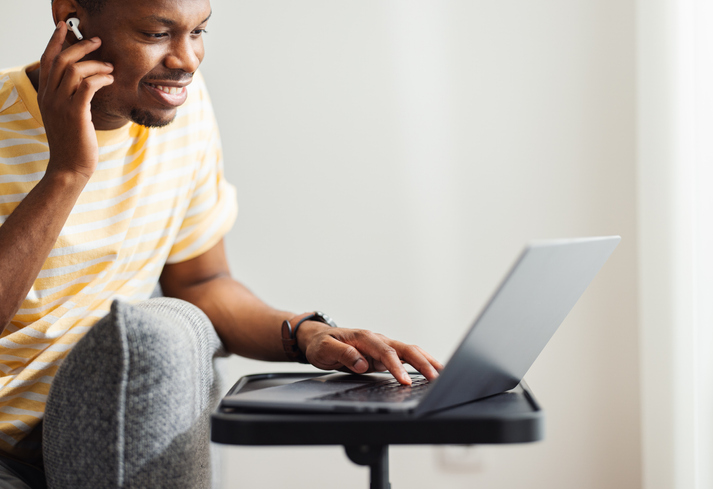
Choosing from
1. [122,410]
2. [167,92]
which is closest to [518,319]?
[122,410]

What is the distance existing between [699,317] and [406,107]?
81 cm

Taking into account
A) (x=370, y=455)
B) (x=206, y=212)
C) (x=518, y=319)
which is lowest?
(x=370, y=455)

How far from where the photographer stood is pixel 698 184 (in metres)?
1.11

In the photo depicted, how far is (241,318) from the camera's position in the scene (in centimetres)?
103

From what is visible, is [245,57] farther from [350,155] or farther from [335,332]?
[335,332]

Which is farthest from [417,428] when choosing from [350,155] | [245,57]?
[245,57]

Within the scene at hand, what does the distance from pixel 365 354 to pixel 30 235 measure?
465 mm

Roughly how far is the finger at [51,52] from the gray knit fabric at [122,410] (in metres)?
0.47

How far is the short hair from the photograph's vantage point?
0.91m

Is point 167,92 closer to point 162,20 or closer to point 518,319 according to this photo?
point 162,20

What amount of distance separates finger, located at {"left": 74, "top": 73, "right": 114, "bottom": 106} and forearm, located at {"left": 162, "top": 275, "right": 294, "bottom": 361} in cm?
40

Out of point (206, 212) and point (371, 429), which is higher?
point (206, 212)

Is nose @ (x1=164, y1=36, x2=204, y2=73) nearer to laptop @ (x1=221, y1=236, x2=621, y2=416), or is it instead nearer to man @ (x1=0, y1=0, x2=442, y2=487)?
man @ (x1=0, y1=0, x2=442, y2=487)

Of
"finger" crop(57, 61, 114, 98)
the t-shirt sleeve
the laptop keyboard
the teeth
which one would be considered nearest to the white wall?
the t-shirt sleeve
